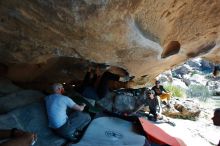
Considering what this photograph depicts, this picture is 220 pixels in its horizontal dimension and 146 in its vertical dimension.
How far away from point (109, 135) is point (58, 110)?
3.50 ft

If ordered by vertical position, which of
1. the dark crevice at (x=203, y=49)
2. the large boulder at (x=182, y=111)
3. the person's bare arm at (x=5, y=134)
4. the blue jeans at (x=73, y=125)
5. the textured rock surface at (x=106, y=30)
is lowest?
the person's bare arm at (x=5, y=134)

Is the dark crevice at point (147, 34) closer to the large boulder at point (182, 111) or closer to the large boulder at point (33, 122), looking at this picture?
the large boulder at point (33, 122)

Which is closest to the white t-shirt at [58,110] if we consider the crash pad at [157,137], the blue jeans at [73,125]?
the blue jeans at [73,125]

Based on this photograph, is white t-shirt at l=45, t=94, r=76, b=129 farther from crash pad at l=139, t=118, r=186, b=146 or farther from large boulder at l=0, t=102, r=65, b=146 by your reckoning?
crash pad at l=139, t=118, r=186, b=146

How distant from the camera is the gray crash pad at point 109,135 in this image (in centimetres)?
630

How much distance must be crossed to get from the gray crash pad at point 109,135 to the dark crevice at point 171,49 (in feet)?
7.88

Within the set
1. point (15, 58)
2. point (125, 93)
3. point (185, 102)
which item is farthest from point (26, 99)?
point (185, 102)

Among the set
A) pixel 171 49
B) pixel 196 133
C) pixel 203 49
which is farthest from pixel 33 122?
pixel 196 133

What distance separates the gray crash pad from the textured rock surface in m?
1.45

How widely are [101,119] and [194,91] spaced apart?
69.5ft

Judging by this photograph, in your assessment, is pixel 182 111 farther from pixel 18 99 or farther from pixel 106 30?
pixel 106 30

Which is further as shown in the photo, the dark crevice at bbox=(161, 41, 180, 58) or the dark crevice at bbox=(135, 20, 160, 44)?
the dark crevice at bbox=(161, 41, 180, 58)

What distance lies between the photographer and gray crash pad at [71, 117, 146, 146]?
6305 millimetres

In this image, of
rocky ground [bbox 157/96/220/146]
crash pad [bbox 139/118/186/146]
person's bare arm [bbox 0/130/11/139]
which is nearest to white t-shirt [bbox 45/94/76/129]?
crash pad [bbox 139/118/186/146]
